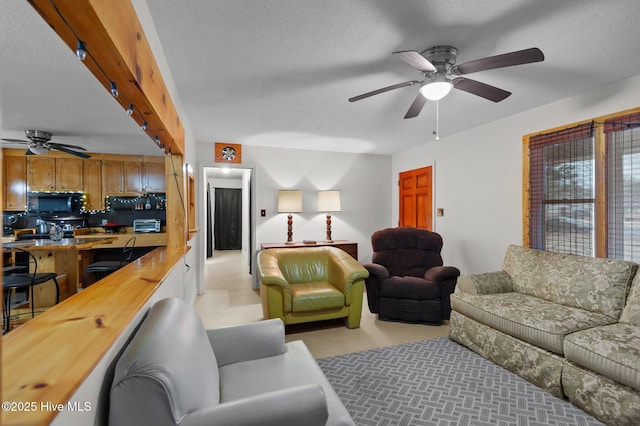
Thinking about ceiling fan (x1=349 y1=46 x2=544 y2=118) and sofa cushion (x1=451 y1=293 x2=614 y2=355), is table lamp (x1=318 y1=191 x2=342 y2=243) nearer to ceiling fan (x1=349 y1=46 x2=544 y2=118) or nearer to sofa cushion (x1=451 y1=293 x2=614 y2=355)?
sofa cushion (x1=451 y1=293 x2=614 y2=355)

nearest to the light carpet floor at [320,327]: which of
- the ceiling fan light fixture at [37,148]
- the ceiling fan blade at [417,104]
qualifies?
the ceiling fan blade at [417,104]

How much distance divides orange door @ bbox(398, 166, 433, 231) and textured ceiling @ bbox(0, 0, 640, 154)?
1.32m

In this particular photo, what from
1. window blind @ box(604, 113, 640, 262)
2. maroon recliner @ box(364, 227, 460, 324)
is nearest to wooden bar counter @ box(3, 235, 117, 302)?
maroon recliner @ box(364, 227, 460, 324)

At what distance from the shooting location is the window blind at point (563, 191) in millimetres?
2957

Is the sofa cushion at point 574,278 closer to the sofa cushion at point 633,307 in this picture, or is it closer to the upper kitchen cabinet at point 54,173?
the sofa cushion at point 633,307

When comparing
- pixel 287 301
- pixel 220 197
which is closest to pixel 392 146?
pixel 287 301

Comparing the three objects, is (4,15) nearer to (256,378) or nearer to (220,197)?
(256,378)

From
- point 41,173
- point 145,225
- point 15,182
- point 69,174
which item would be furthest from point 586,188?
point 15,182

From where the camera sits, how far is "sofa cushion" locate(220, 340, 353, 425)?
4.82ft

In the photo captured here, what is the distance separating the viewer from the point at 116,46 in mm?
1280

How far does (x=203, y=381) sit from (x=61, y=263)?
3951 millimetres

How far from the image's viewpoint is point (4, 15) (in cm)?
175

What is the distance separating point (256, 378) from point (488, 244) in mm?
3291

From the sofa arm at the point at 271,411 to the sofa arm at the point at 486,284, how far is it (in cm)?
Answer: 216
